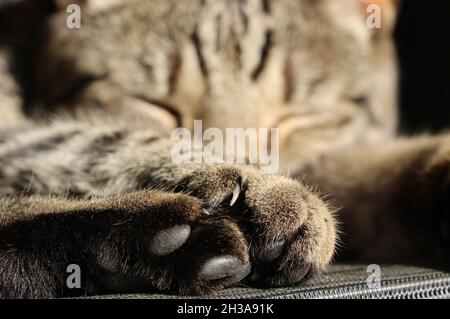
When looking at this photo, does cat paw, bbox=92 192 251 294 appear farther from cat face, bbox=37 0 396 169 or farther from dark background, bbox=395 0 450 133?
dark background, bbox=395 0 450 133

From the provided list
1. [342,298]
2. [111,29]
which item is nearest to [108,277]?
[342,298]

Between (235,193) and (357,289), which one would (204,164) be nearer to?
(235,193)

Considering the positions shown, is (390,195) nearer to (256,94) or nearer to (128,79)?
(256,94)

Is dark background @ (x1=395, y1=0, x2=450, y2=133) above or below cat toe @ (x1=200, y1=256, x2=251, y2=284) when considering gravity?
above

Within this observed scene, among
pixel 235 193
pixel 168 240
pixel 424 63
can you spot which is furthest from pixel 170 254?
pixel 424 63

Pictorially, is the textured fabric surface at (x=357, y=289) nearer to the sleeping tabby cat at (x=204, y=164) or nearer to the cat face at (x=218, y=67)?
the sleeping tabby cat at (x=204, y=164)

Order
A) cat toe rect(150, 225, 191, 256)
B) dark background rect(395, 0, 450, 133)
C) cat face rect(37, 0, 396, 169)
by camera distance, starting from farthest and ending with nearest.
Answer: dark background rect(395, 0, 450, 133) < cat face rect(37, 0, 396, 169) < cat toe rect(150, 225, 191, 256)

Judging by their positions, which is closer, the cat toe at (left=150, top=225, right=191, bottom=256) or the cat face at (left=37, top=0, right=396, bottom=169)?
the cat toe at (left=150, top=225, right=191, bottom=256)

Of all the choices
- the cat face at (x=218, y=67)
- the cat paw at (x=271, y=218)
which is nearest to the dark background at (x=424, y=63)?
the cat face at (x=218, y=67)

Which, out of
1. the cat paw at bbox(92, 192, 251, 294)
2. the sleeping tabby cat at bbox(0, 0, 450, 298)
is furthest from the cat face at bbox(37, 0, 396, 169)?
the cat paw at bbox(92, 192, 251, 294)
